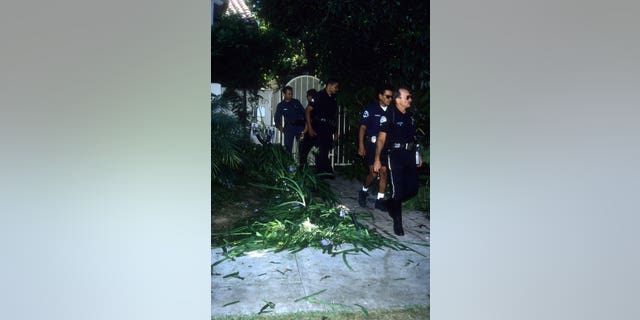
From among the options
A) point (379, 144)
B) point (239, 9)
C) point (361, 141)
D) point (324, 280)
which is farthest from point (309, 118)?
point (324, 280)

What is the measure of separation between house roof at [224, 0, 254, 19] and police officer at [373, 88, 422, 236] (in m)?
1.25

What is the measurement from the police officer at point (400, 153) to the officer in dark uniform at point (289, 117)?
0.64m

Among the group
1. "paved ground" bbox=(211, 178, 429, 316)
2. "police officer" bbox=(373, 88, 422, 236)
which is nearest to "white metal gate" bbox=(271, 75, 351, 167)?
"police officer" bbox=(373, 88, 422, 236)

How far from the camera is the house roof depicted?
14.4 ft

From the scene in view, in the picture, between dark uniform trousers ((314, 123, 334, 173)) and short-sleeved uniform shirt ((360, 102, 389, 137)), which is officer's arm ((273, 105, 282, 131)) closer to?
dark uniform trousers ((314, 123, 334, 173))

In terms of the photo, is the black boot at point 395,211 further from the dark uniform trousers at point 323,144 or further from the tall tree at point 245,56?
the tall tree at point 245,56

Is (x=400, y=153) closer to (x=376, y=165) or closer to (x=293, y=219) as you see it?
(x=376, y=165)

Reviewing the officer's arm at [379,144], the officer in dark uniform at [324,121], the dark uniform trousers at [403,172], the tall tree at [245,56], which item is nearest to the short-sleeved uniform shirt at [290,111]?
the officer in dark uniform at [324,121]

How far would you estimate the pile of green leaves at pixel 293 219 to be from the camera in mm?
4309

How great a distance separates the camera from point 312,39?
15.9 feet

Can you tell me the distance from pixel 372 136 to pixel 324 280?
125cm
